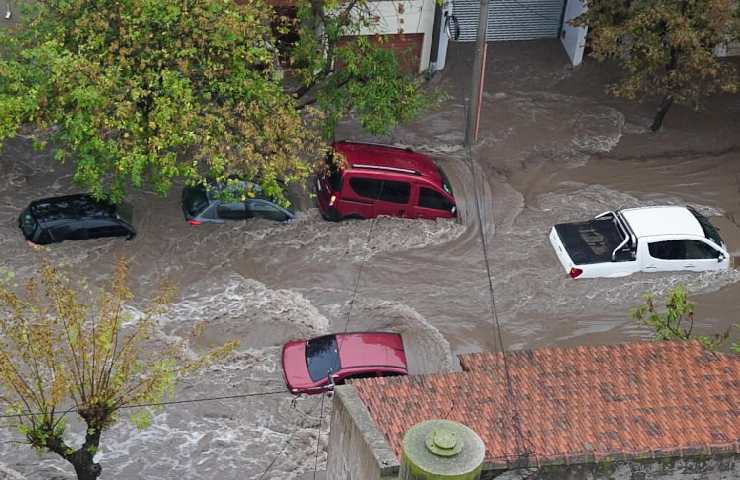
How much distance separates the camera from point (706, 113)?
982 inches

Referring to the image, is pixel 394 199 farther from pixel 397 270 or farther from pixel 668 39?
pixel 668 39

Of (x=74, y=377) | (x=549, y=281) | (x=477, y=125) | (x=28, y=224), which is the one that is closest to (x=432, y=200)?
(x=549, y=281)

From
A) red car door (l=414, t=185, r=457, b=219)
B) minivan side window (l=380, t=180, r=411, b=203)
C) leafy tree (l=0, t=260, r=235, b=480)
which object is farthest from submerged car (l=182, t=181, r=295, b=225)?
leafy tree (l=0, t=260, r=235, b=480)

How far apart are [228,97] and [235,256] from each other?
3.10m

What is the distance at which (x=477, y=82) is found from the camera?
21672 mm

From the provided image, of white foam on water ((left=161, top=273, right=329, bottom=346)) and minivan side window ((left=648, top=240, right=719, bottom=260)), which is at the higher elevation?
minivan side window ((left=648, top=240, right=719, bottom=260))

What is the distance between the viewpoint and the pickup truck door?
61.9ft

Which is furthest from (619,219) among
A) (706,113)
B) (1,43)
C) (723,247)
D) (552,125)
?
(1,43)

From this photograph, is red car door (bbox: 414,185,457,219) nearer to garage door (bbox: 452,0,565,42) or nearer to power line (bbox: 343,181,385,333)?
power line (bbox: 343,181,385,333)

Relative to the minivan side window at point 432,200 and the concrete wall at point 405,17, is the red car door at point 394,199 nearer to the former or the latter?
the minivan side window at point 432,200

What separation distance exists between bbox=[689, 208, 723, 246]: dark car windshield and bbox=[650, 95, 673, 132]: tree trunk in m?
4.30

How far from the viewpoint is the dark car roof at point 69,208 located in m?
18.8

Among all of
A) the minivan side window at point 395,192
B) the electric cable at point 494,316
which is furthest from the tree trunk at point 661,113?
the minivan side window at point 395,192

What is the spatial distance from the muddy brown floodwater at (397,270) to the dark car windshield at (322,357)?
564 millimetres
